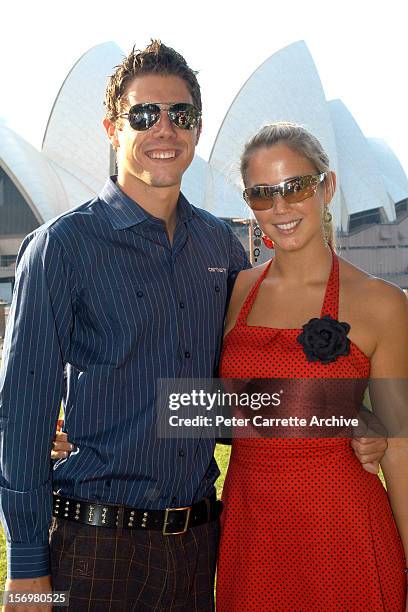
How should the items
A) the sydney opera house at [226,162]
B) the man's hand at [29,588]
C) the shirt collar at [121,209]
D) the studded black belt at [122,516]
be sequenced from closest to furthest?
the man's hand at [29,588] → the studded black belt at [122,516] → the shirt collar at [121,209] → the sydney opera house at [226,162]

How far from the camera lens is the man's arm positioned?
1.71 meters

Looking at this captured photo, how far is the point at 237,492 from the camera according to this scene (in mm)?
1897

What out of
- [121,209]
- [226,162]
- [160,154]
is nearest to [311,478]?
[121,209]

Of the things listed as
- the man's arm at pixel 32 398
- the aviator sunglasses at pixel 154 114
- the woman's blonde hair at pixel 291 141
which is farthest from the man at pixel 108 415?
the woman's blonde hair at pixel 291 141

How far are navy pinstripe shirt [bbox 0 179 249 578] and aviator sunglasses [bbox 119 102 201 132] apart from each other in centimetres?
24

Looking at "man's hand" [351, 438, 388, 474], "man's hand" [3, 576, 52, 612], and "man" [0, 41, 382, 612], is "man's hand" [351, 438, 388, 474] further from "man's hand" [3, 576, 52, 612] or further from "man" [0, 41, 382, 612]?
"man's hand" [3, 576, 52, 612]

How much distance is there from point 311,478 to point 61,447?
0.67 meters

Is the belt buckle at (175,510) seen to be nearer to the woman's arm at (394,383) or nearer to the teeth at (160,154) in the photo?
the woman's arm at (394,383)

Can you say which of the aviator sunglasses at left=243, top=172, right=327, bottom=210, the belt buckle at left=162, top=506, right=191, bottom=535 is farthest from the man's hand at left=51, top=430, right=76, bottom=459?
the aviator sunglasses at left=243, top=172, right=327, bottom=210

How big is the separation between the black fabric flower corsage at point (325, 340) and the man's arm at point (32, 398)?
0.63 meters

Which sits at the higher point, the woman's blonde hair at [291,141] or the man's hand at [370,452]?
Answer: the woman's blonde hair at [291,141]

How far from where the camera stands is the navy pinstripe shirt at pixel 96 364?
1736 mm

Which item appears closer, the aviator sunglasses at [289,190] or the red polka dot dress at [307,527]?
the red polka dot dress at [307,527]

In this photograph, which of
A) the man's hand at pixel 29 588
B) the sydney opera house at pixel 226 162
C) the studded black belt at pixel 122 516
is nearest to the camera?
the man's hand at pixel 29 588
